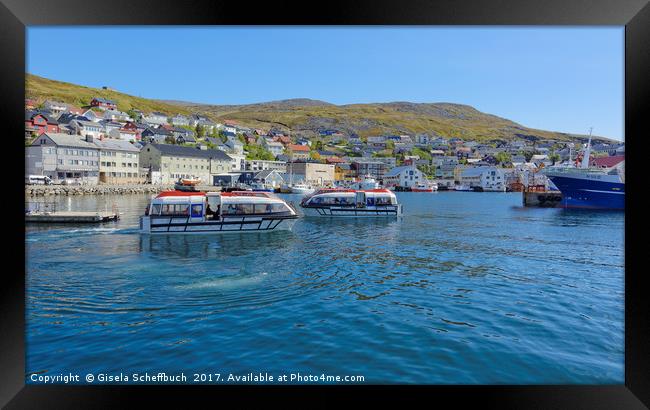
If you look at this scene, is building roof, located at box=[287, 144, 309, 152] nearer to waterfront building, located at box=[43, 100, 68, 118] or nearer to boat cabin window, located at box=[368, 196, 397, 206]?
waterfront building, located at box=[43, 100, 68, 118]

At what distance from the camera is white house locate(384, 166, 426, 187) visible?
316ft

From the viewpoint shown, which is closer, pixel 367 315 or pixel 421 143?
pixel 367 315

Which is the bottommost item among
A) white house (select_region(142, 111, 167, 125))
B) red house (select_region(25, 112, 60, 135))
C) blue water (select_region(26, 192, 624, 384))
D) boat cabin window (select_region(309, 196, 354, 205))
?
blue water (select_region(26, 192, 624, 384))

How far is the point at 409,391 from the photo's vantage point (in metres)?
3.91

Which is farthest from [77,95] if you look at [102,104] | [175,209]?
[175,209]

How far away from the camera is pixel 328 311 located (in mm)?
8664

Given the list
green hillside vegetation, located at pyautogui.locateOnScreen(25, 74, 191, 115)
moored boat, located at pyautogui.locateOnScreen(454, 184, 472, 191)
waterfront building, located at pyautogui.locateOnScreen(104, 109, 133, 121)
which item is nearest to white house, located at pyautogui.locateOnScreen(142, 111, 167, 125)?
A: waterfront building, located at pyautogui.locateOnScreen(104, 109, 133, 121)

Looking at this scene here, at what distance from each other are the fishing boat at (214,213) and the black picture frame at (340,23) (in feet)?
52.8

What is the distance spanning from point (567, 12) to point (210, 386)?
5.70 m

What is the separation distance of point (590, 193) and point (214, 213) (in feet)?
131

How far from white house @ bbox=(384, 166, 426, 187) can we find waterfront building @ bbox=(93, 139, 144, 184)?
58.2 m

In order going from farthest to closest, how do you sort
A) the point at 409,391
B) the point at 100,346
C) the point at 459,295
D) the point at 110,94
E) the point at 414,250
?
the point at 110,94
the point at 414,250
the point at 459,295
the point at 100,346
the point at 409,391

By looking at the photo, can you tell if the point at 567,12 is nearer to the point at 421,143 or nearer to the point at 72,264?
the point at 72,264
